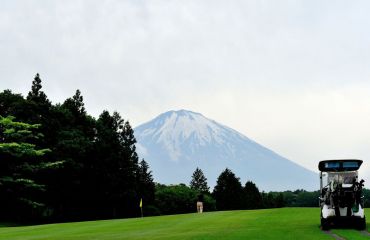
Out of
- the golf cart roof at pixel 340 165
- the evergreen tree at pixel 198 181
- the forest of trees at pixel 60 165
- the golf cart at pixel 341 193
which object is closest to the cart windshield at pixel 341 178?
the golf cart at pixel 341 193

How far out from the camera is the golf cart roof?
83.6 feet

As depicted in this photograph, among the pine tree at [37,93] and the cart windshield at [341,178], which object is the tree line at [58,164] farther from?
the cart windshield at [341,178]

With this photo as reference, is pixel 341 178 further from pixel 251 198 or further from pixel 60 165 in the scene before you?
pixel 251 198

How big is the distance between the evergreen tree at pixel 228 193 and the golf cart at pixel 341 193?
108990mm

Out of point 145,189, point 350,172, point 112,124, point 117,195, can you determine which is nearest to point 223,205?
point 145,189

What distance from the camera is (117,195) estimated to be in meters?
83.8

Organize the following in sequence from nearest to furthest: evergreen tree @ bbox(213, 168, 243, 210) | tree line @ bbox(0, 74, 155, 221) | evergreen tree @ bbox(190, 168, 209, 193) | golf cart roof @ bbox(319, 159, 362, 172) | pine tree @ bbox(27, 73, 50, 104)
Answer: golf cart roof @ bbox(319, 159, 362, 172) → tree line @ bbox(0, 74, 155, 221) → pine tree @ bbox(27, 73, 50, 104) → evergreen tree @ bbox(213, 168, 243, 210) → evergreen tree @ bbox(190, 168, 209, 193)

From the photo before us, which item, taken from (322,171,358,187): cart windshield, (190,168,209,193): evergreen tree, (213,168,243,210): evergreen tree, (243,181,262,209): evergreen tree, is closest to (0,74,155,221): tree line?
(213,168,243,210): evergreen tree

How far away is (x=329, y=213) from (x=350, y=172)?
7.34ft

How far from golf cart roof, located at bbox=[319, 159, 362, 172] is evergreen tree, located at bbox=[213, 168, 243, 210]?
109 m

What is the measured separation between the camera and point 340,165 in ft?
84.3

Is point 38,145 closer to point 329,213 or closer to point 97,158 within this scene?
point 97,158

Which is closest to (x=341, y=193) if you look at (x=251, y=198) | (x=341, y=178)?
(x=341, y=178)

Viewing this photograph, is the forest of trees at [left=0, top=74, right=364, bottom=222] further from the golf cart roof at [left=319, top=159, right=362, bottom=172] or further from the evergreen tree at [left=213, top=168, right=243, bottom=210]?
the golf cart roof at [left=319, top=159, right=362, bottom=172]
